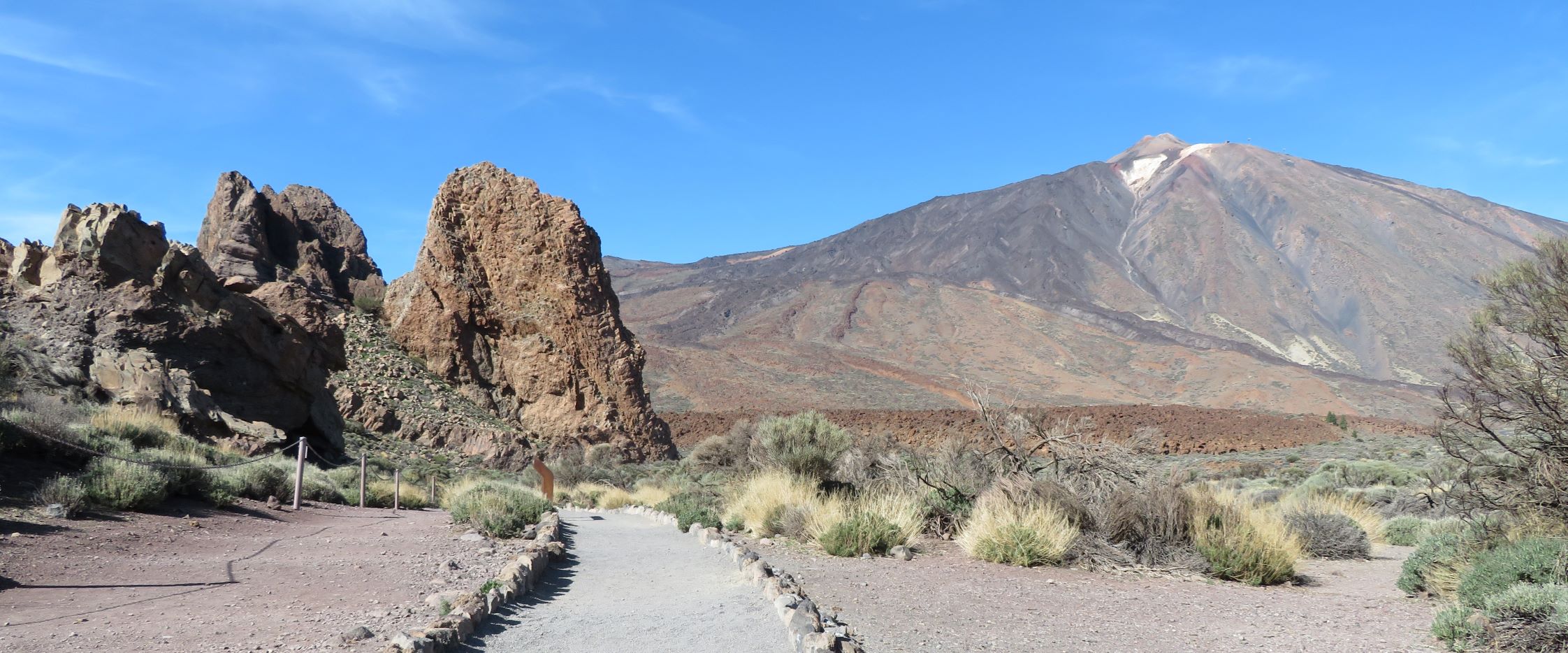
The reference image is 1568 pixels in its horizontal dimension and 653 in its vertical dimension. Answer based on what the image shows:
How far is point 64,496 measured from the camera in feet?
28.4

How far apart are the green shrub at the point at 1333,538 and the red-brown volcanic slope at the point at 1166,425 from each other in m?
23.0

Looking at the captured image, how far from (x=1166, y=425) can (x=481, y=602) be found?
4162cm

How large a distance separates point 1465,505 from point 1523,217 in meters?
205

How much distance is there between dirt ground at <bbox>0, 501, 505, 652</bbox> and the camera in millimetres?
5371

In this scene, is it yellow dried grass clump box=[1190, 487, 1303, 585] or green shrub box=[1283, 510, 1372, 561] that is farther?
green shrub box=[1283, 510, 1372, 561]

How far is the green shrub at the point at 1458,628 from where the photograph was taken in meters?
5.69

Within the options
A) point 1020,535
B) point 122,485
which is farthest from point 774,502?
point 122,485

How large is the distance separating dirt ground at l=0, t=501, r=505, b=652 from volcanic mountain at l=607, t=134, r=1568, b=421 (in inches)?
2188

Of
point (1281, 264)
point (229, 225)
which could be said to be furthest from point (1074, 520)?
point (1281, 264)

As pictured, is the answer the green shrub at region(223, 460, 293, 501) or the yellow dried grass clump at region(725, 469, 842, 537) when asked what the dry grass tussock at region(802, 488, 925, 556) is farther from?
the green shrub at region(223, 460, 293, 501)

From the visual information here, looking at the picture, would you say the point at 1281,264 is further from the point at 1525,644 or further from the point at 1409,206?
the point at 1525,644

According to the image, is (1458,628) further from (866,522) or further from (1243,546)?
(866,522)

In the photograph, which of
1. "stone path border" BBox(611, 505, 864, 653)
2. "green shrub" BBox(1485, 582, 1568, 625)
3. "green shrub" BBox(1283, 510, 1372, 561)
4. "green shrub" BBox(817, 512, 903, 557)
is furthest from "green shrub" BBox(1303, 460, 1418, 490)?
"stone path border" BBox(611, 505, 864, 653)

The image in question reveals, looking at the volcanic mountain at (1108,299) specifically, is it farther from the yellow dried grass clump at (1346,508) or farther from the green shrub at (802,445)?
the green shrub at (802,445)
